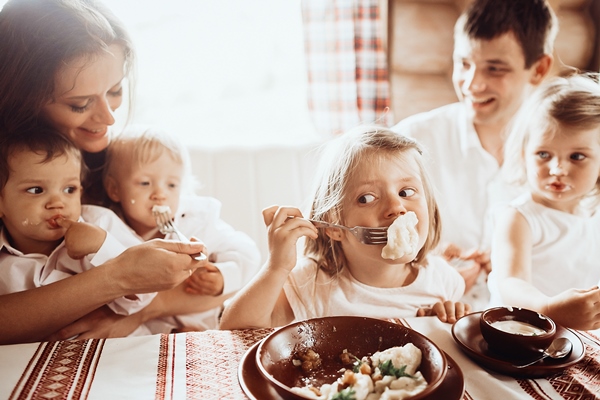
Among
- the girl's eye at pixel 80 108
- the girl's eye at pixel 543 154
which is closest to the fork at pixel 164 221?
the girl's eye at pixel 80 108

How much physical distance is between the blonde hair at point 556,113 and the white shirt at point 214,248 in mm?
966

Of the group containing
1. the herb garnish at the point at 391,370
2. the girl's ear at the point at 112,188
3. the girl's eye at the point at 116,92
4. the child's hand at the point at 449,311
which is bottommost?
the child's hand at the point at 449,311

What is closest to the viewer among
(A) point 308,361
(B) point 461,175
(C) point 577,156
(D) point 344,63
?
(A) point 308,361

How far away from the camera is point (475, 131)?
84.4 inches

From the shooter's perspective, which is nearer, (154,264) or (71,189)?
(154,264)

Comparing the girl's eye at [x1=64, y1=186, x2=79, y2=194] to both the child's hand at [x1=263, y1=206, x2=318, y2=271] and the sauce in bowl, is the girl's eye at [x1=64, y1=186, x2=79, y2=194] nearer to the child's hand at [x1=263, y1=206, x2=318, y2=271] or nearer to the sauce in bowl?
the child's hand at [x1=263, y1=206, x2=318, y2=271]

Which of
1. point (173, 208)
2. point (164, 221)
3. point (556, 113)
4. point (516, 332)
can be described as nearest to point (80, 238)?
point (164, 221)

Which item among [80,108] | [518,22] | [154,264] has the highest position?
[518,22]

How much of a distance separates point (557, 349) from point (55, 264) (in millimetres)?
1267

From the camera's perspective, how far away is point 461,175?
217 cm

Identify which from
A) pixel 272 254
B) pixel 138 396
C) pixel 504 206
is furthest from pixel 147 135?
pixel 504 206

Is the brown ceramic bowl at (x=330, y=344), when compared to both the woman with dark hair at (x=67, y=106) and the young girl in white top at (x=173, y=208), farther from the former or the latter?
the young girl in white top at (x=173, y=208)

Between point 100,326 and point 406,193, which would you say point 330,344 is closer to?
point 406,193

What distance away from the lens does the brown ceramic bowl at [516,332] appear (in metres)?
1.08
